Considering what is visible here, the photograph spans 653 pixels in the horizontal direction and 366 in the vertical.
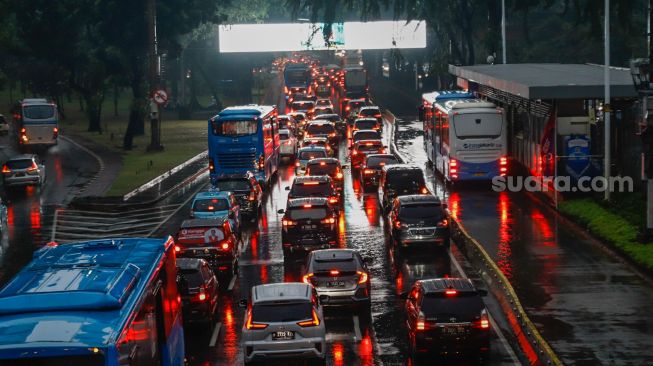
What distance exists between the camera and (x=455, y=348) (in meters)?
21.2

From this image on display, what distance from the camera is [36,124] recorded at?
73375mm

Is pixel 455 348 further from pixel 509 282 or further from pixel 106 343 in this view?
pixel 106 343

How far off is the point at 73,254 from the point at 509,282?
605 inches

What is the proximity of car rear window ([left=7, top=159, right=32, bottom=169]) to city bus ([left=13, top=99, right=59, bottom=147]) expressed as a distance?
20231 mm

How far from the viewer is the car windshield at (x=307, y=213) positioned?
1330 inches

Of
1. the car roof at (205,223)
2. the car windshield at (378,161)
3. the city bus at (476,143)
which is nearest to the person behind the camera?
the car roof at (205,223)

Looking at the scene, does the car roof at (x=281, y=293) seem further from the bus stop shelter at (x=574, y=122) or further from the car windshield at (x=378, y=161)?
the car windshield at (x=378, y=161)

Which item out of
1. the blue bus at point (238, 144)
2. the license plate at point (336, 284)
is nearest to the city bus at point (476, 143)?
the blue bus at point (238, 144)

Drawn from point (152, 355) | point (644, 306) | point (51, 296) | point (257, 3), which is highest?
point (257, 3)

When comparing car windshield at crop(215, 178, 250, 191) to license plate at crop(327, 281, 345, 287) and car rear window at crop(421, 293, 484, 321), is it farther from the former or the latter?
car rear window at crop(421, 293, 484, 321)

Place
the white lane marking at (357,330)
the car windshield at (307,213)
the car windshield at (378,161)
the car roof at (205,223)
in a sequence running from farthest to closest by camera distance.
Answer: the car windshield at (378,161), the car windshield at (307,213), the car roof at (205,223), the white lane marking at (357,330)

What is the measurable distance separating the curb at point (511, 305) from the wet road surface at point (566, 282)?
1.28ft

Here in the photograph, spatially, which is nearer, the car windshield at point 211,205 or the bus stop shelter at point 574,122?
the car windshield at point 211,205

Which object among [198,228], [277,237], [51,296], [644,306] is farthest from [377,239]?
[51,296]
